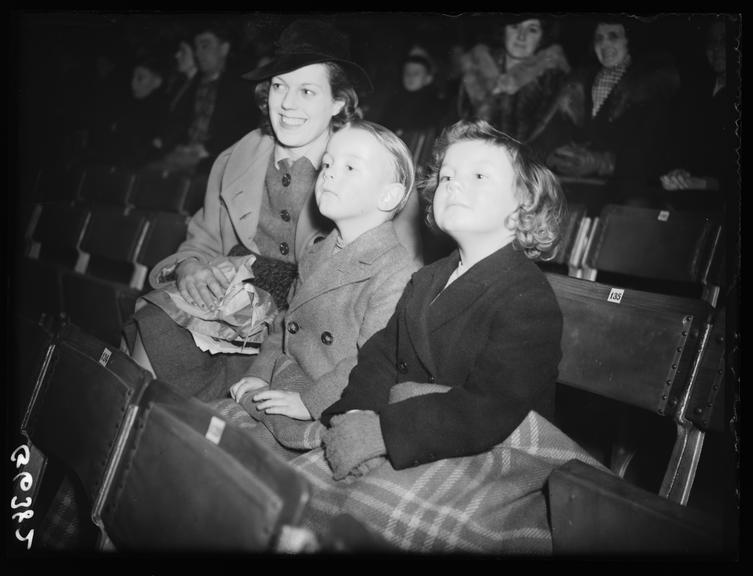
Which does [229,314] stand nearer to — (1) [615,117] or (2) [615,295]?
(2) [615,295]

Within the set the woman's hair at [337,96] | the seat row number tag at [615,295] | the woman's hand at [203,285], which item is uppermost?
the woman's hair at [337,96]

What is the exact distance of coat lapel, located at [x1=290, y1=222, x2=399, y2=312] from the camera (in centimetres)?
145

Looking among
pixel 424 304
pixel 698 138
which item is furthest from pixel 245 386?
pixel 698 138

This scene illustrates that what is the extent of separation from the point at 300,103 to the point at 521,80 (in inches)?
102

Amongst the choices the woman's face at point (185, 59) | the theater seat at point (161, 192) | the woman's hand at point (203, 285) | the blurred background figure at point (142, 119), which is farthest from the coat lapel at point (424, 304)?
the woman's face at point (185, 59)

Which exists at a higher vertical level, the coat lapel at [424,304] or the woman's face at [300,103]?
the woman's face at [300,103]

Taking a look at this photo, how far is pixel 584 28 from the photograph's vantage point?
377cm

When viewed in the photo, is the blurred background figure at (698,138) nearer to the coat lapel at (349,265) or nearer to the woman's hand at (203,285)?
the coat lapel at (349,265)

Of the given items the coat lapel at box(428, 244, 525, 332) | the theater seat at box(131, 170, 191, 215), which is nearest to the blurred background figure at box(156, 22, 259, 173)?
the theater seat at box(131, 170, 191, 215)

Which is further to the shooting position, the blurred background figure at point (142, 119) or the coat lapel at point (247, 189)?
the blurred background figure at point (142, 119)

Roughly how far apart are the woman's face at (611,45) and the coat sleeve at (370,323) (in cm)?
240

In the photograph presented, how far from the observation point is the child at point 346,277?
4.64ft

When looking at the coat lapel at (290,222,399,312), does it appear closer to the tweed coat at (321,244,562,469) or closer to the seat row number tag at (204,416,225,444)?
the tweed coat at (321,244,562,469)

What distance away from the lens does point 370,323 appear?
4.61 ft
